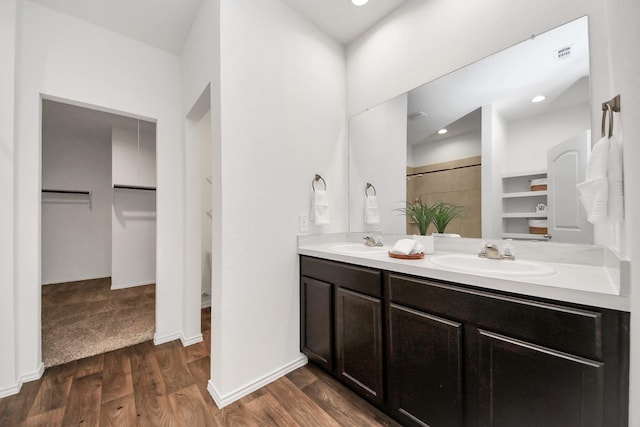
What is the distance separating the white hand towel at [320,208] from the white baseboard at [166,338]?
1.71 m

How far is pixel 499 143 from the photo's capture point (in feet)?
4.70

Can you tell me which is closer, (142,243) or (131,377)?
(131,377)

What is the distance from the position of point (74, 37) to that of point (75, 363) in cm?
247

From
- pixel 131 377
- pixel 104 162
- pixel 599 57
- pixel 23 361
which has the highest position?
pixel 104 162

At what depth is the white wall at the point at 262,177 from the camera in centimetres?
146

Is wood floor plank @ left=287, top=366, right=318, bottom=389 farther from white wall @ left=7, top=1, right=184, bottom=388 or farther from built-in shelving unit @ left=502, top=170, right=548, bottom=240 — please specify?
built-in shelving unit @ left=502, top=170, right=548, bottom=240

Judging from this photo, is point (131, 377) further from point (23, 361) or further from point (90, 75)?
point (90, 75)

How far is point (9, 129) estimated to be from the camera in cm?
150

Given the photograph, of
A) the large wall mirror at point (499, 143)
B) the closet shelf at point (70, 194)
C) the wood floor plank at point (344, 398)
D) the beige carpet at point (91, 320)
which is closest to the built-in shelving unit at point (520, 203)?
the large wall mirror at point (499, 143)

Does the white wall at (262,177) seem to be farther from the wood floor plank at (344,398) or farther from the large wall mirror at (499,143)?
the large wall mirror at (499,143)

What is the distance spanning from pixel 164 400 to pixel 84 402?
463 millimetres

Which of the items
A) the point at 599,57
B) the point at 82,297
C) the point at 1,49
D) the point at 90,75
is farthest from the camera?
the point at 82,297

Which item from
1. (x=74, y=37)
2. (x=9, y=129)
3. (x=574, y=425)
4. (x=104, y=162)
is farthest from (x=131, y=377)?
(x=104, y=162)

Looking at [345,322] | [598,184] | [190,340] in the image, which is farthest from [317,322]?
[598,184]
